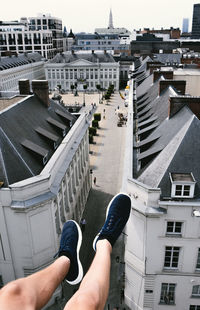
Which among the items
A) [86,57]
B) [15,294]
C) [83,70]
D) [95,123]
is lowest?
[95,123]

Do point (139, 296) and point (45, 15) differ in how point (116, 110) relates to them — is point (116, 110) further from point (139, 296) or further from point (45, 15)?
point (45, 15)

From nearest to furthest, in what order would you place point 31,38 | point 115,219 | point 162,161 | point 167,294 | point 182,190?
point 115,219 → point 182,190 → point 162,161 → point 167,294 → point 31,38

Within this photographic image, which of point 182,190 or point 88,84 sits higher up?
point 182,190

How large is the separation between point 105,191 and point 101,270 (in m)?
29.6

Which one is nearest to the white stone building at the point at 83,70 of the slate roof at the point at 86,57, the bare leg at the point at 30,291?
the slate roof at the point at 86,57

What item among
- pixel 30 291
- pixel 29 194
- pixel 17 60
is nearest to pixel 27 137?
pixel 29 194

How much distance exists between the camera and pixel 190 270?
19906mm

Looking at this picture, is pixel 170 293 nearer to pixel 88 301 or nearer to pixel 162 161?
pixel 162 161

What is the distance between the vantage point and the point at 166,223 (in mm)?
18609

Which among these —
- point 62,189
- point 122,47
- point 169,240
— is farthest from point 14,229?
point 122,47

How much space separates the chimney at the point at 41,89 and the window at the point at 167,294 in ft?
71.7

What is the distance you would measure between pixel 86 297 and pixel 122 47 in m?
159

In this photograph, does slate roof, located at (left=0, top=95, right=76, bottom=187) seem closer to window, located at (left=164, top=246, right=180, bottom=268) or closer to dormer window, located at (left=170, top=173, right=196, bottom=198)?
dormer window, located at (left=170, top=173, right=196, bottom=198)

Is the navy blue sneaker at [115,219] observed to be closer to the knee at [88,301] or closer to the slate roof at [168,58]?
the knee at [88,301]
